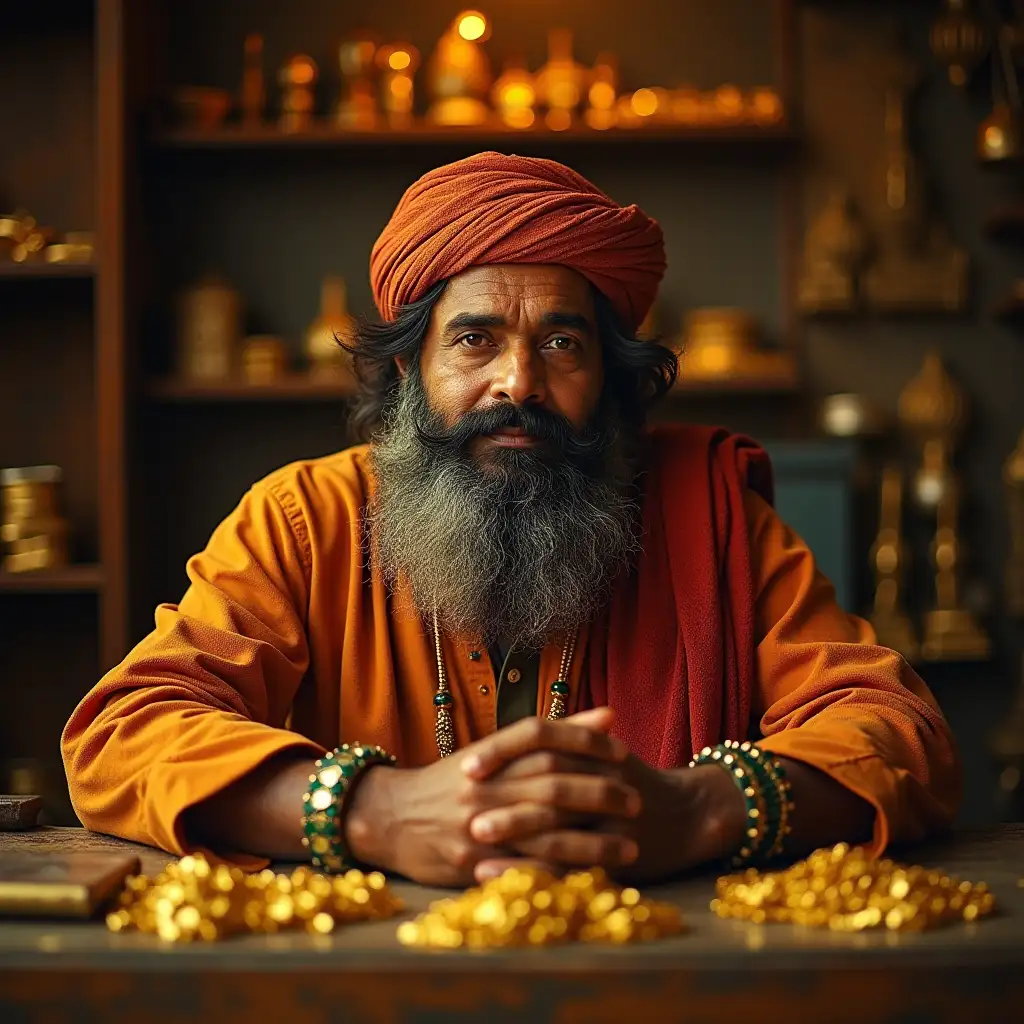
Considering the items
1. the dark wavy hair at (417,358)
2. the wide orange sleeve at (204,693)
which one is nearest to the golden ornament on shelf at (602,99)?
the dark wavy hair at (417,358)

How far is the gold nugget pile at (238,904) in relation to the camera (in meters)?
1.20

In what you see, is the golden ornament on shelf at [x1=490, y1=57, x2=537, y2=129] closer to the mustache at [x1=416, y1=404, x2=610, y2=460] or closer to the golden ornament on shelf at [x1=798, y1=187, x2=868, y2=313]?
the golden ornament on shelf at [x1=798, y1=187, x2=868, y2=313]

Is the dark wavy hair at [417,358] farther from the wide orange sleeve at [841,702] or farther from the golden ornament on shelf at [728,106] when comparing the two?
the golden ornament on shelf at [728,106]

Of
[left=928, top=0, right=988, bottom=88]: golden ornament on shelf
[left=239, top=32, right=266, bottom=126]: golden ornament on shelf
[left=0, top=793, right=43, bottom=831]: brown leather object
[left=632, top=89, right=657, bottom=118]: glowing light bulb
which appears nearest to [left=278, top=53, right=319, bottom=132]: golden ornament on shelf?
[left=239, top=32, right=266, bottom=126]: golden ornament on shelf

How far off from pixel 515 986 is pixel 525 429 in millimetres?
1164

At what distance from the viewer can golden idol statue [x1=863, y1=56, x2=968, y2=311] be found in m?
4.01

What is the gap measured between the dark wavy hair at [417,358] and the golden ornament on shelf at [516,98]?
5.53 feet

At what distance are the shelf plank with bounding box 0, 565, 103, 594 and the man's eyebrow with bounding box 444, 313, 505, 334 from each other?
1991 millimetres

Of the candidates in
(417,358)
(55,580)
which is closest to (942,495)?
(417,358)

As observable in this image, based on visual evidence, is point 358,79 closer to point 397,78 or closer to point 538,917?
point 397,78

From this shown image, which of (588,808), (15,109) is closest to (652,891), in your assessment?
(588,808)

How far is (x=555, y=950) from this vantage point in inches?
45.0

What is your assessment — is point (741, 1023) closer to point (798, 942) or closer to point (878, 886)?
point (798, 942)

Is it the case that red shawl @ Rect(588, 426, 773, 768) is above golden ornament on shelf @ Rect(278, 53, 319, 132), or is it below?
below
